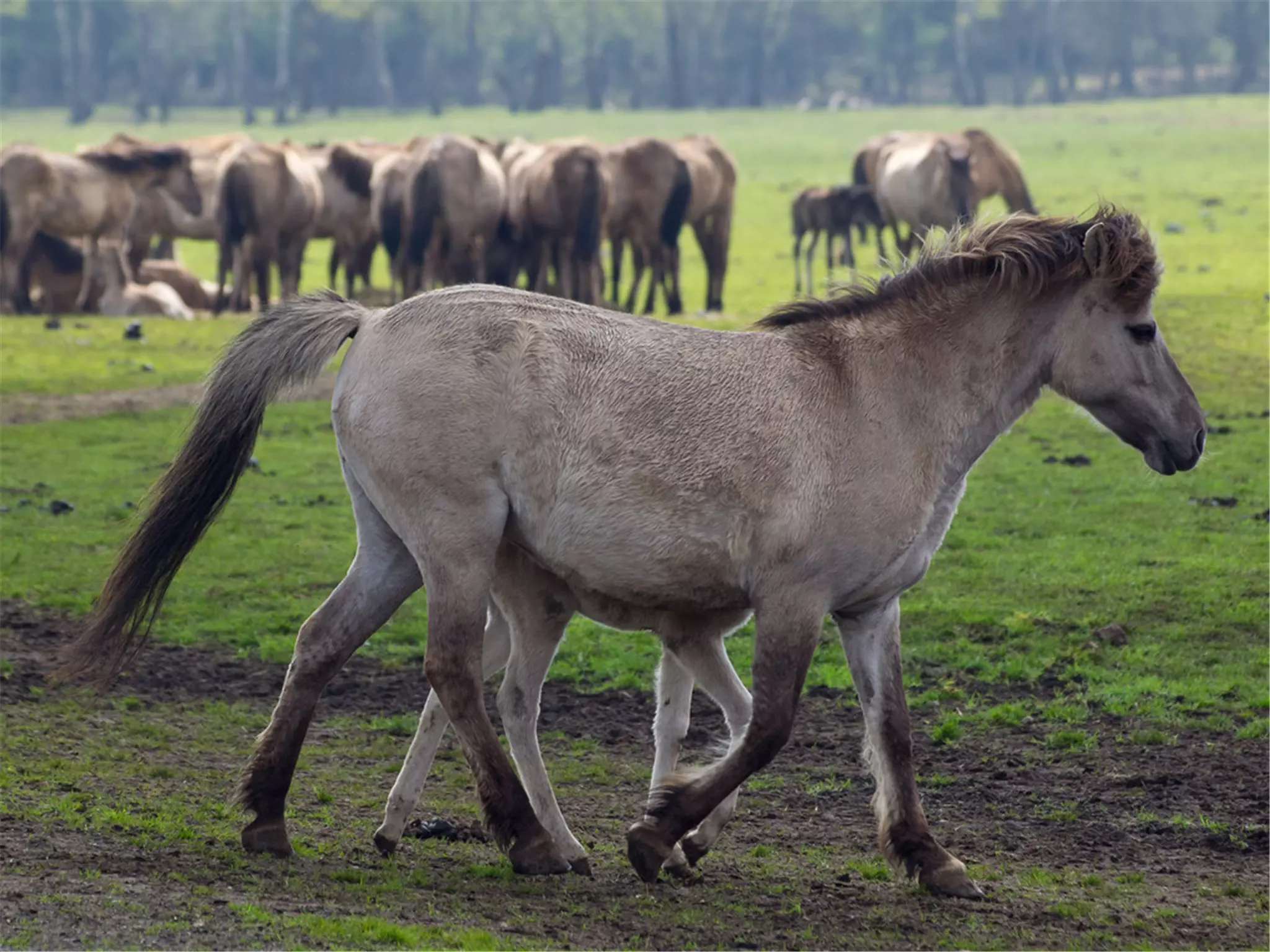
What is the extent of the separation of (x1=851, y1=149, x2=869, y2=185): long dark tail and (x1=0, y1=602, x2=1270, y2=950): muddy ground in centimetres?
2840

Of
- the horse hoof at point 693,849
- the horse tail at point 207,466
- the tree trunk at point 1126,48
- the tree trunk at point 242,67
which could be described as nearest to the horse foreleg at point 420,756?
the horse hoof at point 693,849

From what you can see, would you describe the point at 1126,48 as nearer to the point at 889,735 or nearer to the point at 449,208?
the point at 449,208

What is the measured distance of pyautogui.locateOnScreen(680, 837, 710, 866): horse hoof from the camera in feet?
20.2

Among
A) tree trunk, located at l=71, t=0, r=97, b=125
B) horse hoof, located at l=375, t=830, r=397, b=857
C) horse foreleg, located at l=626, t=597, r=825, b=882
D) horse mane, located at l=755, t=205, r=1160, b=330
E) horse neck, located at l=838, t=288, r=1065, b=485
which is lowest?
tree trunk, located at l=71, t=0, r=97, b=125

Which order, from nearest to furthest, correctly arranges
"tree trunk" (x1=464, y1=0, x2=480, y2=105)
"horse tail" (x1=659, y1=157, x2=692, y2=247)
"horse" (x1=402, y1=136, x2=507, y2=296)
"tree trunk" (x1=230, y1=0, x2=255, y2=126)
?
"horse" (x1=402, y1=136, x2=507, y2=296)
"horse tail" (x1=659, y1=157, x2=692, y2=247)
"tree trunk" (x1=230, y1=0, x2=255, y2=126)
"tree trunk" (x1=464, y1=0, x2=480, y2=105)

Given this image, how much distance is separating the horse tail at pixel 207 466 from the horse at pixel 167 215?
21.4 meters

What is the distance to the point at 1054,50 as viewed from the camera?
95625 mm

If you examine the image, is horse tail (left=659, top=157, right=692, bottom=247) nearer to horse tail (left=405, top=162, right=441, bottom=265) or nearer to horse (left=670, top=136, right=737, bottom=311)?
horse (left=670, top=136, right=737, bottom=311)

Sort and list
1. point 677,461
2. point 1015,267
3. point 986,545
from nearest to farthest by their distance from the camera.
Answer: point 677,461, point 1015,267, point 986,545

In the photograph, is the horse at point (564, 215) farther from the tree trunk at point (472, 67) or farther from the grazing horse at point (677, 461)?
the tree trunk at point (472, 67)

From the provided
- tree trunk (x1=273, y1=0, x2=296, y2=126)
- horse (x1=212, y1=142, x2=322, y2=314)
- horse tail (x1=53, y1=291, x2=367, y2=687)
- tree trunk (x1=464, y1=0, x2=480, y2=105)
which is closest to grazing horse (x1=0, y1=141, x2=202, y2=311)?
horse (x1=212, y1=142, x2=322, y2=314)

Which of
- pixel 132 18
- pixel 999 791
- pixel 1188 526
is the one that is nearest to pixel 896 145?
pixel 1188 526

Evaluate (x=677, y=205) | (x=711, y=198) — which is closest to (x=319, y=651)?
(x=677, y=205)

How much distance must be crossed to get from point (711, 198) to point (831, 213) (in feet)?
10.2
